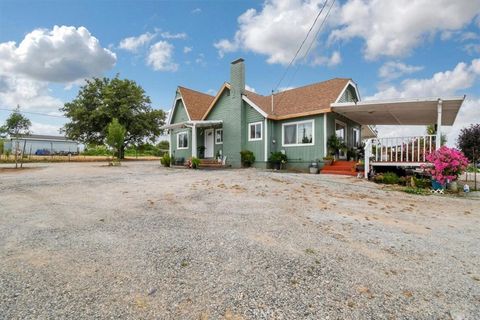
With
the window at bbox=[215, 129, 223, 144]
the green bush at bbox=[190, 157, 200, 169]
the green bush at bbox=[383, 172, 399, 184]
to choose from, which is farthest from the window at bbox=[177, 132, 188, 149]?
the green bush at bbox=[383, 172, 399, 184]

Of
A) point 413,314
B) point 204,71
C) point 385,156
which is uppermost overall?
point 204,71

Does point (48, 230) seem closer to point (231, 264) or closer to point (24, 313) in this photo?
point (24, 313)

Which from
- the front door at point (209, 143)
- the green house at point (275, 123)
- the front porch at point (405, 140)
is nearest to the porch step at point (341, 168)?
the green house at point (275, 123)

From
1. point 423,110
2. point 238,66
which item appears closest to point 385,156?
point 423,110

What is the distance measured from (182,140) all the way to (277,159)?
31.2ft

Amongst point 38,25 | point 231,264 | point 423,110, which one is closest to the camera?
point 231,264

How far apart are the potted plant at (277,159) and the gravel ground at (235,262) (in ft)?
29.4

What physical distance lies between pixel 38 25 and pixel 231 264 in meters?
18.8

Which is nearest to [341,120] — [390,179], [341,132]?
[341,132]

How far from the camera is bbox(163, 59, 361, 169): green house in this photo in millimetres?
14227

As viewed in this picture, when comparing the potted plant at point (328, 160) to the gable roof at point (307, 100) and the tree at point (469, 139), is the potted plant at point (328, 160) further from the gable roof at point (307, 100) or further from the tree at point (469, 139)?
the tree at point (469, 139)

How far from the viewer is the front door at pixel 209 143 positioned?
18953 mm

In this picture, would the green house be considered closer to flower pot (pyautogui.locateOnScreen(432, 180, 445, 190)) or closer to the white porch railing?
the white porch railing

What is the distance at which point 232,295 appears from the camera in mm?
2248
